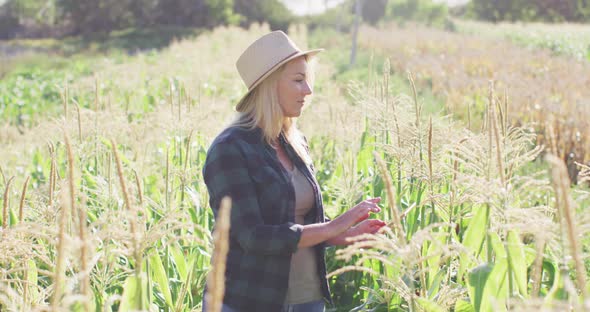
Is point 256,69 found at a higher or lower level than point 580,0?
lower

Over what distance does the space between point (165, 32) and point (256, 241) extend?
129 ft

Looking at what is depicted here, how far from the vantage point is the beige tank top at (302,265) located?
2.62m

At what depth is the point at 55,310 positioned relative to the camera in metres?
1.28

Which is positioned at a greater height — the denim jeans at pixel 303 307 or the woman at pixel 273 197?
the woman at pixel 273 197

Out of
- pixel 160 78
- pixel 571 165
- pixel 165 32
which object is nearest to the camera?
pixel 571 165

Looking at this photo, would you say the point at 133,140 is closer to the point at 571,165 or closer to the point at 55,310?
the point at 55,310

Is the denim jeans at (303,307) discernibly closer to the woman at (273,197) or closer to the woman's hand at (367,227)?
the woman at (273,197)

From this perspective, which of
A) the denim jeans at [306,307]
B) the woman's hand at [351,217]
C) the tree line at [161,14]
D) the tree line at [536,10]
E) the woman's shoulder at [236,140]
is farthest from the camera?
the tree line at [536,10]

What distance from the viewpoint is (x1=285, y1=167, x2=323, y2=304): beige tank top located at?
8.60 feet

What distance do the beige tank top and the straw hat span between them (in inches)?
17.2

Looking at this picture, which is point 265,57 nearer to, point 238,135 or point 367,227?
point 238,135

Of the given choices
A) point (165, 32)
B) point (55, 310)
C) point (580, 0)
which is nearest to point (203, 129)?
point (55, 310)

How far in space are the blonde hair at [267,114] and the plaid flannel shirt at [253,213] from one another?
7 cm

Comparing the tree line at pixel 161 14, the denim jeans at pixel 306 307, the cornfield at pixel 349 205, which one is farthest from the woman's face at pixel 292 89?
the tree line at pixel 161 14
